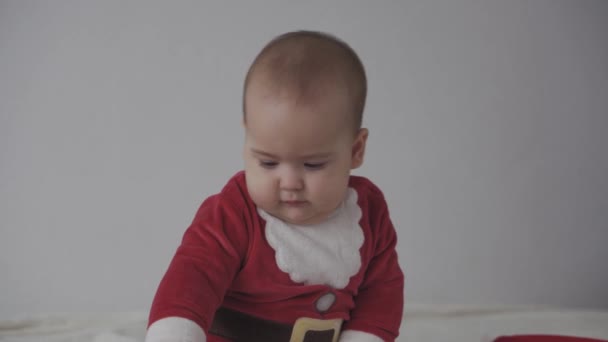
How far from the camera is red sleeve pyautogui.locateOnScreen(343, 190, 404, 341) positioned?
1082 millimetres

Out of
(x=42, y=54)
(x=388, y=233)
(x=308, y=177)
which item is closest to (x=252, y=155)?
(x=308, y=177)

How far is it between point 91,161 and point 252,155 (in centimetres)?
80

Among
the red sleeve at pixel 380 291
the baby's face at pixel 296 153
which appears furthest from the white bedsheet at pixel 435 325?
the baby's face at pixel 296 153

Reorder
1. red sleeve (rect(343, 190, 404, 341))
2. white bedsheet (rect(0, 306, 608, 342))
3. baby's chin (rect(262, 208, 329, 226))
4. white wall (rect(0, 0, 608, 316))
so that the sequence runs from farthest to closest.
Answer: white wall (rect(0, 0, 608, 316)) → white bedsheet (rect(0, 306, 608, 342)) → red sleeve (rect(343, 190, 404, 341)) → baby's chin (rect(262, 208, 329, 226))

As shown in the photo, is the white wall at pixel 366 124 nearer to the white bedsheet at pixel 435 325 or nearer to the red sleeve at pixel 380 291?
the white bedsheet at pixel 435 325

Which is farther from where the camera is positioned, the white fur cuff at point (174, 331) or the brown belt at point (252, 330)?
the brown belt at point (252, 330)

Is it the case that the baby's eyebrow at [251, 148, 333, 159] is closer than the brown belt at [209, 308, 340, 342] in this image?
Yes

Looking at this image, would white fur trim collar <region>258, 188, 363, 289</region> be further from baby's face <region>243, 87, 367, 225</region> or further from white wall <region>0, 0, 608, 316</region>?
white wall <region>0, 0, 608, 316</region>

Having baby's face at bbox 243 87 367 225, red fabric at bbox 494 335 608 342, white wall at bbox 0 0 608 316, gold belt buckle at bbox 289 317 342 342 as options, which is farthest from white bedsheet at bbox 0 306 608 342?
baby's face at bbox 243 87 367 225

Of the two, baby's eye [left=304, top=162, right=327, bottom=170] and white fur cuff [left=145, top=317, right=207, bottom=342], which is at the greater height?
baby's eye [left=304, top=162, right=327, bottom=170]

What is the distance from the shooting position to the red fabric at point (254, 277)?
907mm

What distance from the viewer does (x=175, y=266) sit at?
920 millimetres

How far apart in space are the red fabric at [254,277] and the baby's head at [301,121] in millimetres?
63

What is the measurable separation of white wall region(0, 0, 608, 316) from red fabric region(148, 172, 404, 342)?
594 millimetres
